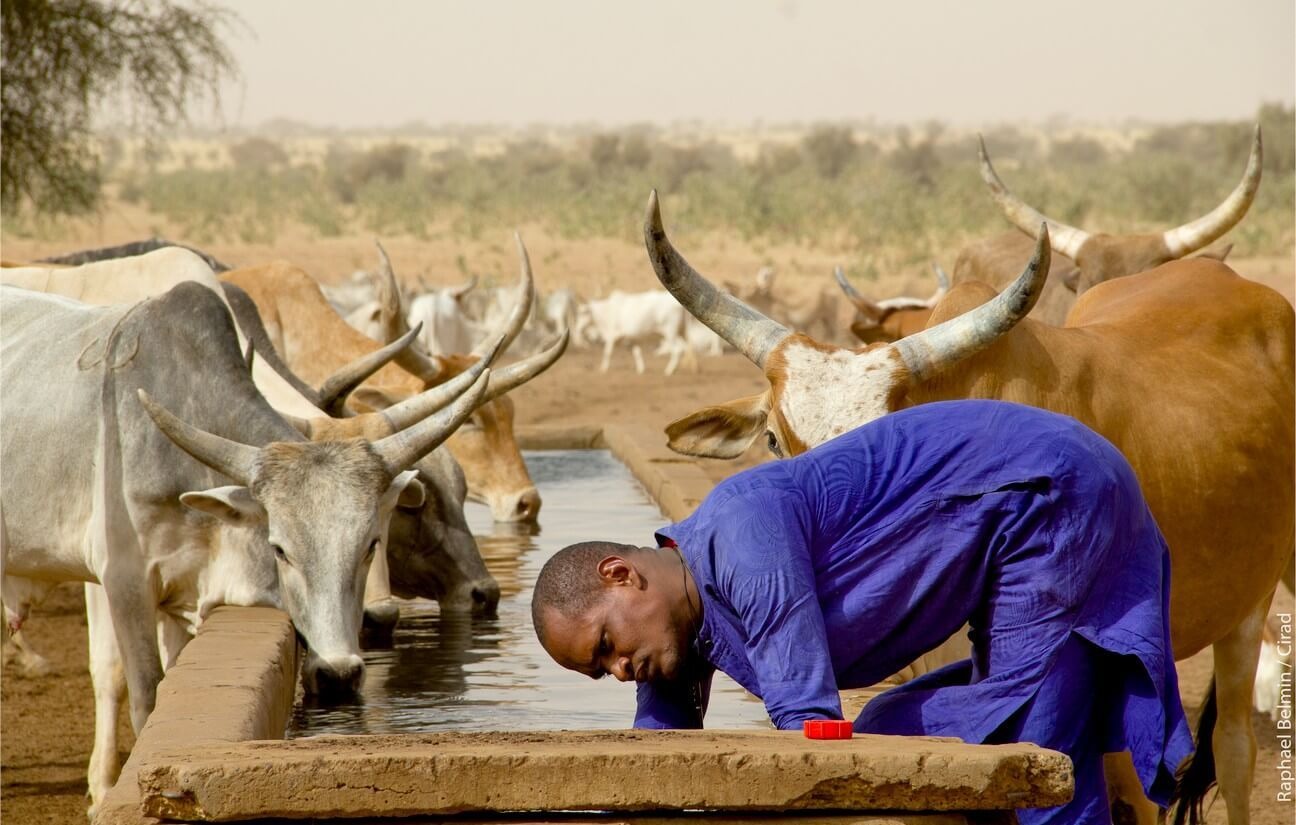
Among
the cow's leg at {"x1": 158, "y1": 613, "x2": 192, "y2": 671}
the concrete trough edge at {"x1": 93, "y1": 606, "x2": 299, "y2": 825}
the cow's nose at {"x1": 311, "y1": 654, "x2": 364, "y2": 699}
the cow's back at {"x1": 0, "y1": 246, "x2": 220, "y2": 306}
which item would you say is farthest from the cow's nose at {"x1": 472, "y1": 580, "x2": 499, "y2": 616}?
the cow's back at {"x1": 0, "y1": 246, "x2": 220, "y2": 306}

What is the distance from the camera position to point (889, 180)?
152 ft

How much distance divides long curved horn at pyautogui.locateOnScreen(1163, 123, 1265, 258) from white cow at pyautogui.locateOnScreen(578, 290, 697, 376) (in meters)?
15.5

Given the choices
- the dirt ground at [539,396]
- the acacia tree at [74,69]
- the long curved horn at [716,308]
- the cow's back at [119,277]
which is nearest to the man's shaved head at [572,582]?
the long curved horn at [716,308]

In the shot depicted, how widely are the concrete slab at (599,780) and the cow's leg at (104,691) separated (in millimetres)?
2927

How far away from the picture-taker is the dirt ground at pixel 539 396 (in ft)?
20.4

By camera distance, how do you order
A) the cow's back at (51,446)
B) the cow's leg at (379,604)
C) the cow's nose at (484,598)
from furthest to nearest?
1. the cow's nose at (484,598)
2. the cow's leg at (379,604)
3. the cow's back at (51,446)

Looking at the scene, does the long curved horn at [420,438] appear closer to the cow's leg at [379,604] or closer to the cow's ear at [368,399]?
the cow's leg at [379,604]

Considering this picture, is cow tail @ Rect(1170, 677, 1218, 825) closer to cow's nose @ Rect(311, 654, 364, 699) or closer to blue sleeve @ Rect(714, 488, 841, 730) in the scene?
cow's nose @ Rect(311, 654, 364, 699)

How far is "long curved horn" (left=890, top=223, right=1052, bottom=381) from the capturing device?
4.10m

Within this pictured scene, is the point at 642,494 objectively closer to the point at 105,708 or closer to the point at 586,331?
the point at 105,708

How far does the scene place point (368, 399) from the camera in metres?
7.90

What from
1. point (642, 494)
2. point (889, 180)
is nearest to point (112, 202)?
point (889, 180)

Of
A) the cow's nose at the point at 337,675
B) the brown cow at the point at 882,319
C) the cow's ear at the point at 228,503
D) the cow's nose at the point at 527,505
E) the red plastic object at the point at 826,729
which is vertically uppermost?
the red plastic object at the point at 826,729

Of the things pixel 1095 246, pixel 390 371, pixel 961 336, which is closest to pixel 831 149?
pixel 390 371
